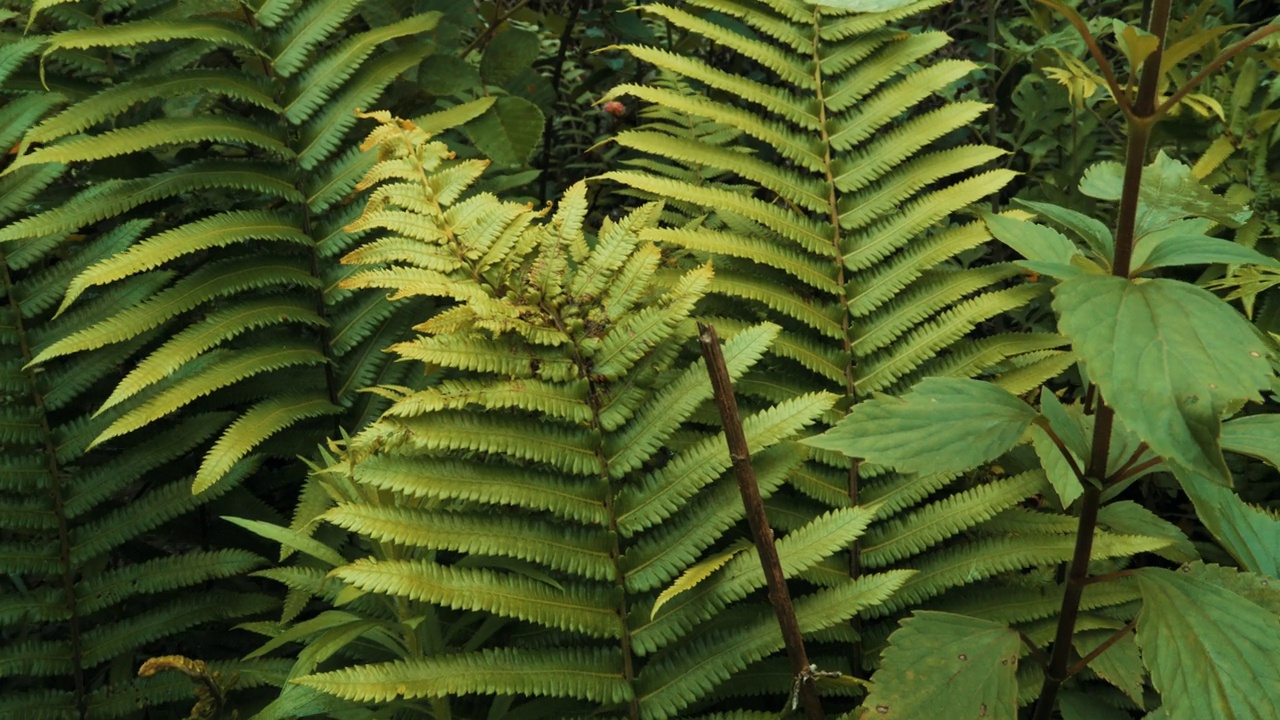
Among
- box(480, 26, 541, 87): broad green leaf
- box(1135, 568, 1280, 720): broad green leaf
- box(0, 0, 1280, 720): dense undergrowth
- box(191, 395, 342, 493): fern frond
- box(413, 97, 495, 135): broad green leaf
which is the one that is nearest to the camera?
box(1135, 568, 1280, 720): broad green leaf

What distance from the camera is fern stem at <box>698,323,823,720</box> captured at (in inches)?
40.5

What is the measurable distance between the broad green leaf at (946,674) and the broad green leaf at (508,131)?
1317 mm

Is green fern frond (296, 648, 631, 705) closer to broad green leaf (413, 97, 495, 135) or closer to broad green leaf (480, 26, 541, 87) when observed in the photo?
broad green leaf (413, 97, 495, 135)

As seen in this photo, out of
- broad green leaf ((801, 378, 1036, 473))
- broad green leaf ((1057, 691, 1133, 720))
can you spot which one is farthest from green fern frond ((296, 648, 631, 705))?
broad green leaf ((1057, 691, 1133, 720))

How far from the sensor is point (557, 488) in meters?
1.23

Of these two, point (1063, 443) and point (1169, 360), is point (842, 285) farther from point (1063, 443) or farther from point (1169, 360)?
point (1169, 360)

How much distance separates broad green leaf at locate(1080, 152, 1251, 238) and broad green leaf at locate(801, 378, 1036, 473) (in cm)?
35

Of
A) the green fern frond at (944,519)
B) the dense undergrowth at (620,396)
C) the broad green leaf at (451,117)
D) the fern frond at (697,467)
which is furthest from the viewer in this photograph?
the broad green leaf at (451,117)

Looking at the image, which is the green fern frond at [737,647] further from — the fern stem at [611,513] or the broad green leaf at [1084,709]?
the broad green leaf at [1084,709]

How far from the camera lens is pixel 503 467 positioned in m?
1.23

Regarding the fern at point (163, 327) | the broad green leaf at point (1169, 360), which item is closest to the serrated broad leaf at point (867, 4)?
the broad green leaf at point (1169, 360)

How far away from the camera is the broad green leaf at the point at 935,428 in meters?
0.93

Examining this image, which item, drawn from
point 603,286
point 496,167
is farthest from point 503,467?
point 496,167

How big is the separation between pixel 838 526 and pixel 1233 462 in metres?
1.08
